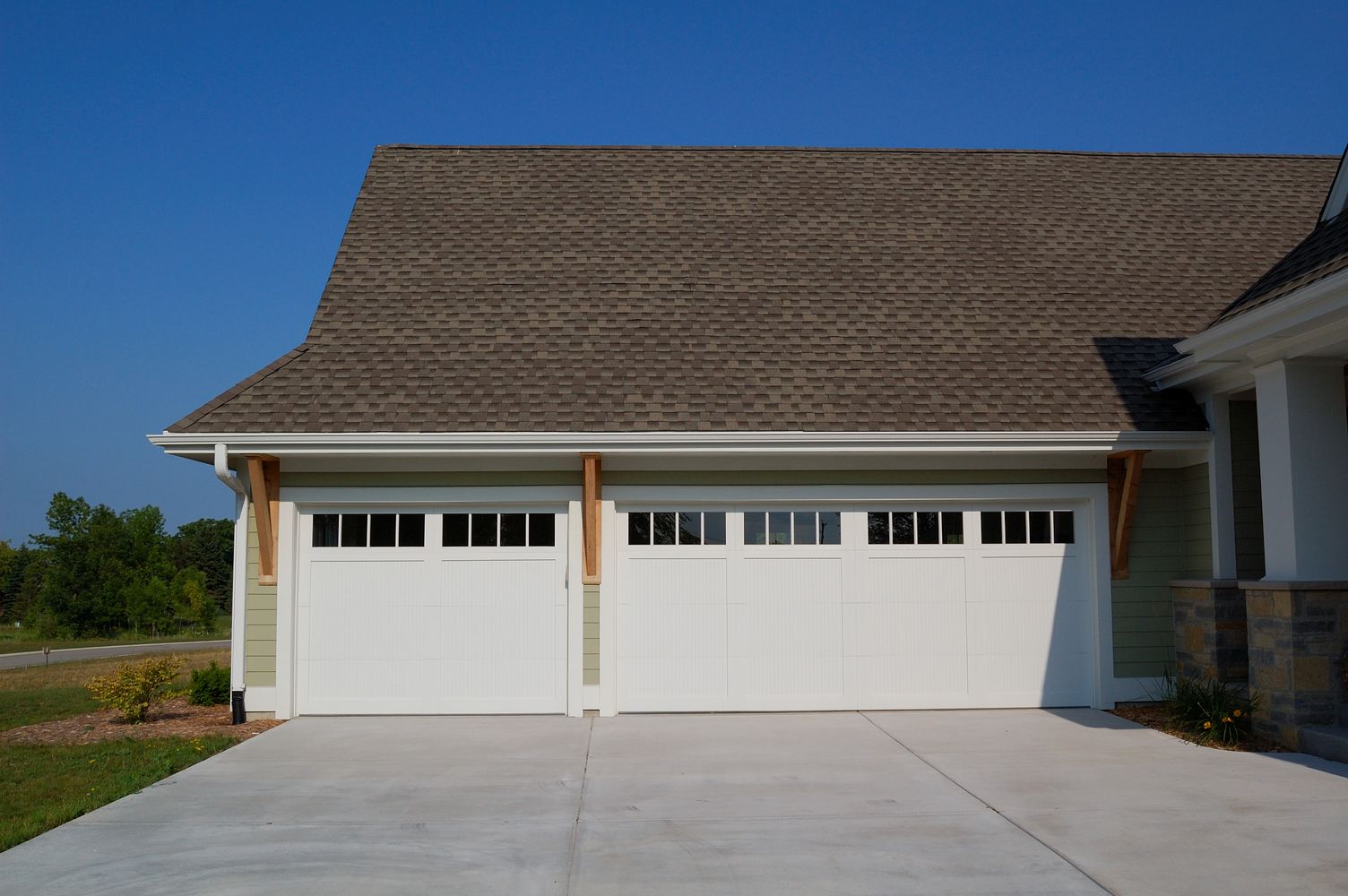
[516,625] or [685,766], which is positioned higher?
[516,625]

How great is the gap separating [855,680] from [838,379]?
281 cm

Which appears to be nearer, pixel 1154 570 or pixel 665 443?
pixel 665 443

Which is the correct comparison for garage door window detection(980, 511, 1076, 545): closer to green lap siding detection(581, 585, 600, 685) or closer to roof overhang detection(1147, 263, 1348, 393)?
roof overhang detection(1147, 263, 1348, 393)

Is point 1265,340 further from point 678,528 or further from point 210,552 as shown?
point 210,552

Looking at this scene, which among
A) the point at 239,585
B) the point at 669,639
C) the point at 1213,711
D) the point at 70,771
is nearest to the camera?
the point at 70,771

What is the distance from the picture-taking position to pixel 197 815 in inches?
250

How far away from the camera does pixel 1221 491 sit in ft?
31.5

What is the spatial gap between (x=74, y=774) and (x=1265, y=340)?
9.33 metres

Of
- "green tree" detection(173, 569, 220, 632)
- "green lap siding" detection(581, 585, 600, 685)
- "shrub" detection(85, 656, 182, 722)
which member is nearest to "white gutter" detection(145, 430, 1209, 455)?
"green lap siding" detection(581, 585, 600, 685)

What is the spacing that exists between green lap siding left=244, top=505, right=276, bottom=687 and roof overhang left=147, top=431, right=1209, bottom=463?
0.90 m

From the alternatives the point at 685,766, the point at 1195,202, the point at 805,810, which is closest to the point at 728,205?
the point at 1195,202

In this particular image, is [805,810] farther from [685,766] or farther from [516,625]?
[516,625]

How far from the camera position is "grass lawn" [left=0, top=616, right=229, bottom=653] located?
97.2 feet

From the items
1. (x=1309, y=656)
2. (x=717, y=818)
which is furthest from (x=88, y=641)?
(x=1309, y=656)
